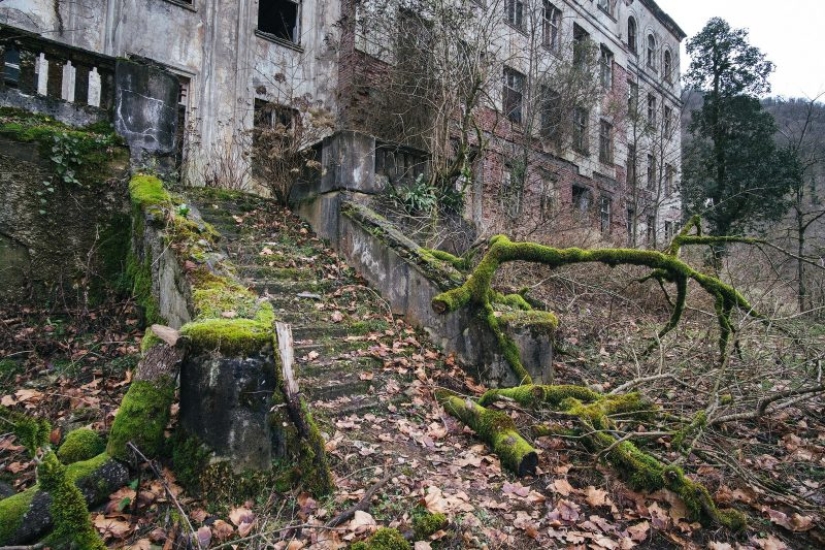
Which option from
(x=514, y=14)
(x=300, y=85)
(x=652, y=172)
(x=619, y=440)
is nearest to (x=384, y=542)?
(x=619, y=440)

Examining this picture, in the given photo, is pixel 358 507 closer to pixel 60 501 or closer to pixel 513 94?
pixel 60 501

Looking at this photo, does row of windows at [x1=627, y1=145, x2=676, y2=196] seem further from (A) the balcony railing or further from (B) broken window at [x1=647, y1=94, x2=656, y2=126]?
(A) the balcony railing

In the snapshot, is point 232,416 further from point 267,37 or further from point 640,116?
point 640,116

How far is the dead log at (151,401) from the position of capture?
3074 mm

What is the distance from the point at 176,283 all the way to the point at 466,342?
313 cm

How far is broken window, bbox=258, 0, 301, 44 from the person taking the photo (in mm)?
14250

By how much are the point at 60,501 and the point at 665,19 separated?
33235 mm

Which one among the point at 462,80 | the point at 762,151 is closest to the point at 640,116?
the point at 762,151

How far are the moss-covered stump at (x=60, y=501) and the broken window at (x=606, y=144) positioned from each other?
67.4 ft

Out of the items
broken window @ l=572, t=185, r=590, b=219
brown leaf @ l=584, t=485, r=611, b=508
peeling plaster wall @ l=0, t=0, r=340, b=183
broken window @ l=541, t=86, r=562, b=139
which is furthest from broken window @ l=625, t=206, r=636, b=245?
brown leaf @ l=584, t=485, r=611, b=508

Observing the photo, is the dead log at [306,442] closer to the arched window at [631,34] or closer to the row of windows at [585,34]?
the row of windows at [585,34]

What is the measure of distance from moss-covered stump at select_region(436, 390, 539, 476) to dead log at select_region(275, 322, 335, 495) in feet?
4.79

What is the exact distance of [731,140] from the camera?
19.9m

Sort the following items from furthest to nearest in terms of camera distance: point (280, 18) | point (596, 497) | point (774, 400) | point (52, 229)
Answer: point (280, 18) → point (52, 229) → point (774, 400) → point (596, 497)
